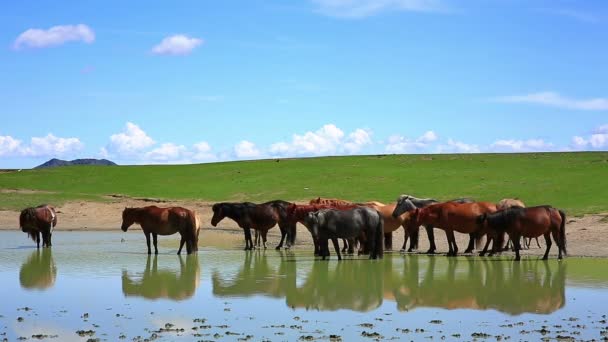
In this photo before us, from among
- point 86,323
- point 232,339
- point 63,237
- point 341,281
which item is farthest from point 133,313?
point 63,237

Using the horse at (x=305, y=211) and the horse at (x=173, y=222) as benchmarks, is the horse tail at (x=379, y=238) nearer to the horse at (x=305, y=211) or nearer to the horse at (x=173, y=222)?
the horse at (x=305, y=211)

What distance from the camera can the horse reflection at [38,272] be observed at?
54.2 ft

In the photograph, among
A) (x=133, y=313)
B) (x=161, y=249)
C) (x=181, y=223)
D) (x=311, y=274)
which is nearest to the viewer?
Result: (x=133, y=313)

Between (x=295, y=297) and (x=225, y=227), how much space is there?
1969 centimetres

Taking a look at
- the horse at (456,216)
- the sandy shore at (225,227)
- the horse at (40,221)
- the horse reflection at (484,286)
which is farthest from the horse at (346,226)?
the horse at (40,221)

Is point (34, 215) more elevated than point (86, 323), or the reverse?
point (34, 215)

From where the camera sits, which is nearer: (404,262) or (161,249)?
(404,262)

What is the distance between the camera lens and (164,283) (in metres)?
16.9

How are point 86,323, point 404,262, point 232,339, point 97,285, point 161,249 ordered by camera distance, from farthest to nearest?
point 161,249, point 404,262, point 97,285, point 86,323, point 232,339

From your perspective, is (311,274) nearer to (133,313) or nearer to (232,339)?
(133,313)

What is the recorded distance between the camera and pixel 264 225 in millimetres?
25594

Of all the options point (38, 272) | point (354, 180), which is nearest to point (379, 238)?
point (38, 272)

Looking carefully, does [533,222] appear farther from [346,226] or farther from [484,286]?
[484,286]

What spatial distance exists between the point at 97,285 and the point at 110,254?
6.93m
